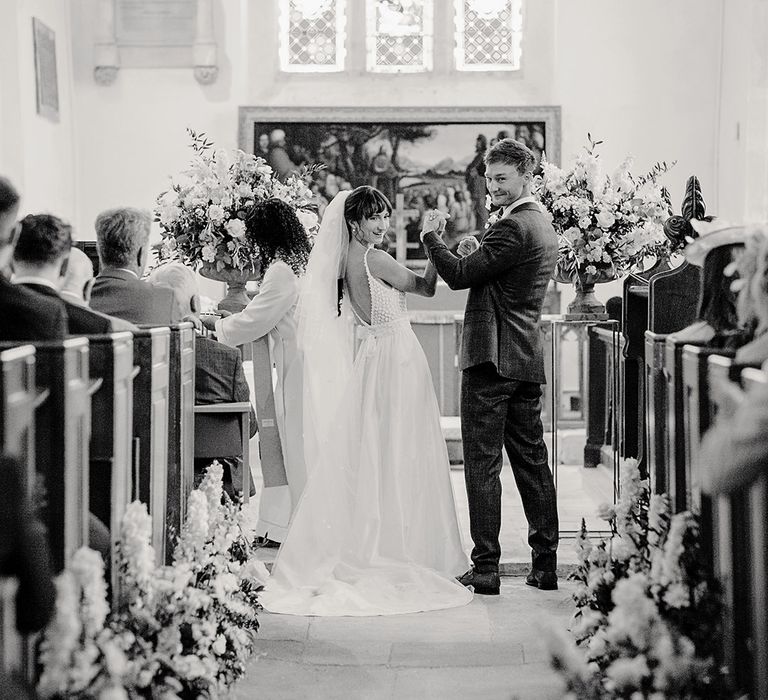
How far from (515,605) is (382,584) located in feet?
1.83

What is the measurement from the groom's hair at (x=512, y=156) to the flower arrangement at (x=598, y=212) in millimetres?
1557

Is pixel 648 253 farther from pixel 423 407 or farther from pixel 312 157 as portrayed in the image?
pixel 312 157

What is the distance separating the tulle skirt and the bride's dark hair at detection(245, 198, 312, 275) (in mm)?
613

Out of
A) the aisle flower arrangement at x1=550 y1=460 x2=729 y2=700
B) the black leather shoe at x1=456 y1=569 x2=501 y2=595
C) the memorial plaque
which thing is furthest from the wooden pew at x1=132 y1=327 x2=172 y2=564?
the memorial plaque

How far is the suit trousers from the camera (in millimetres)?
5094

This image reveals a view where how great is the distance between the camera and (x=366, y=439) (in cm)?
534

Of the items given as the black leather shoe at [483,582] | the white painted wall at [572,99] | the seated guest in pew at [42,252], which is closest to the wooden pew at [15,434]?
the seated guest in pew at [42,252]

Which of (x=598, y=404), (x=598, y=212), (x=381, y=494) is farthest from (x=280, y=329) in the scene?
(x=598, y=404)

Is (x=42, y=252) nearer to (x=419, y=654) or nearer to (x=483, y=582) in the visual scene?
(x=419, y=654)

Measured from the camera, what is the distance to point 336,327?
18.2ft

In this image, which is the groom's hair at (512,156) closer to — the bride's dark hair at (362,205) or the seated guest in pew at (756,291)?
the bride's dark hair at (362,205)

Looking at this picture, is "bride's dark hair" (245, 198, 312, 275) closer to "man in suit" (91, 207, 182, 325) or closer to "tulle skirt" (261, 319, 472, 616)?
"tulle skirt" (261, 319, 472, 616)

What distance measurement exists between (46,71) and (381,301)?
7.35 metres

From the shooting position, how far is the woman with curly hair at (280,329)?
5738 mm
